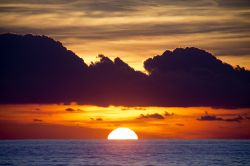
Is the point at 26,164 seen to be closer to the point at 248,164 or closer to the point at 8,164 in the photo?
the point at 8,164

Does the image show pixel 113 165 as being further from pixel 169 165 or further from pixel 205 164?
pixel 205 164

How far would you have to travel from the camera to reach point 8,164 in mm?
180500

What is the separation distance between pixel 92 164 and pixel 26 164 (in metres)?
19.8

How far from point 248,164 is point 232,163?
6.04 meters

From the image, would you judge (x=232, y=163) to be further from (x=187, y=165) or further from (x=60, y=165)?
(x=60, y=165)

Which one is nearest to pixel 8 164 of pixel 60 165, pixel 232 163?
pixel 60 165

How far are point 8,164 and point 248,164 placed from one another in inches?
2741

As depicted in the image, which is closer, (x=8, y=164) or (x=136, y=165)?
(x=136, y=165)

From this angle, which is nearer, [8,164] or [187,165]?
[187,165]

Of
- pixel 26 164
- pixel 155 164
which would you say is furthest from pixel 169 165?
pixel 26 164

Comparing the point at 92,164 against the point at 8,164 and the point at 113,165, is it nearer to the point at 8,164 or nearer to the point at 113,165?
the point at 113,165

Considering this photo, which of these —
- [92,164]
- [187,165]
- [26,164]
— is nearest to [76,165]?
[92,164]

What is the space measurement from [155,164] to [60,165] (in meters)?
26.8

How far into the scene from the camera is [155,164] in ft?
569
